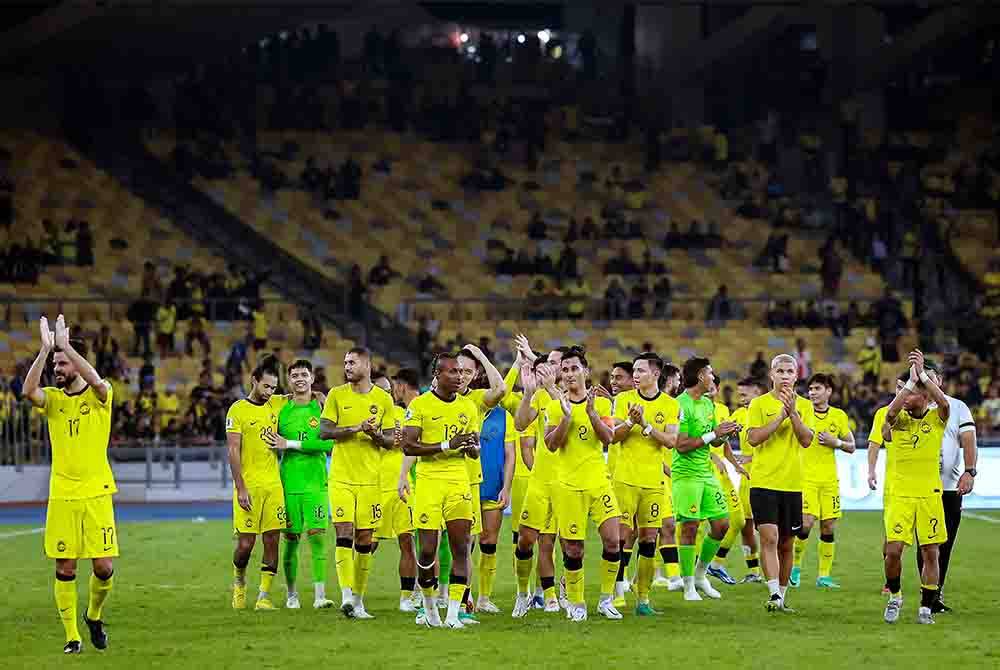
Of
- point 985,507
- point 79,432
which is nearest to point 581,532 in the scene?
point 79,432

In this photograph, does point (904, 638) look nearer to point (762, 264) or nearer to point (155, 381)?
point (155, 381)

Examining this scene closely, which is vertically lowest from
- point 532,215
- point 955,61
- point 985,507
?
point 985,507

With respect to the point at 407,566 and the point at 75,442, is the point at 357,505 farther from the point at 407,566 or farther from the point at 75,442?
the point at 75,442

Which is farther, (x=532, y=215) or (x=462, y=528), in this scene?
(x=532, y=215)

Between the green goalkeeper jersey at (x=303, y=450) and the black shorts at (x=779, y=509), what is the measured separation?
146 inches

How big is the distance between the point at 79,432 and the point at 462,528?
302cm

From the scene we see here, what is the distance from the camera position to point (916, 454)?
14570 millimetres

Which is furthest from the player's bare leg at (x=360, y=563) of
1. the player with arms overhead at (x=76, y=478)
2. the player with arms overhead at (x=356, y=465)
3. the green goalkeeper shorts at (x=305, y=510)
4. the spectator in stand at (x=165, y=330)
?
the spectator in stand at (x=165, y=330)

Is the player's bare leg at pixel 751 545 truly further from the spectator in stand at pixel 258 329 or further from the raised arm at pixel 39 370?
the spectator in stand at pixel 258 329

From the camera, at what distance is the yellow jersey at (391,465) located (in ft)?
50.6

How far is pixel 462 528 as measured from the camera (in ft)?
46.3

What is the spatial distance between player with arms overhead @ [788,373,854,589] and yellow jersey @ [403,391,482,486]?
16.2ft

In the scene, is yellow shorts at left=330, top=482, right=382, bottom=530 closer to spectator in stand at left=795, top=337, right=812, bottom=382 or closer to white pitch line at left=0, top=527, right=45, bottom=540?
white pitch line at left=0, top=527, right=45, bottom=540

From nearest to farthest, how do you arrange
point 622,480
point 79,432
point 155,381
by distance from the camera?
point 79,432
point 622,480
point 155,381
